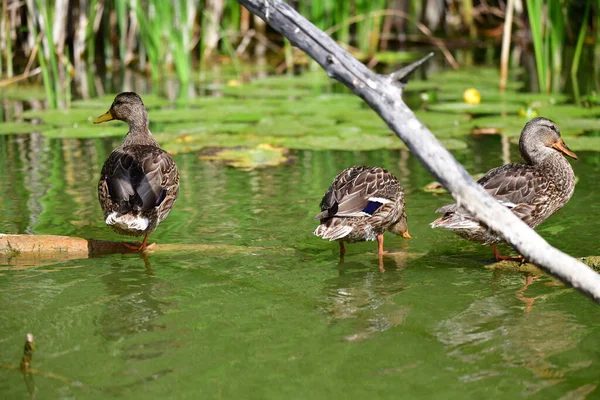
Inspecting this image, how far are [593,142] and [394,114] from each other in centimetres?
501

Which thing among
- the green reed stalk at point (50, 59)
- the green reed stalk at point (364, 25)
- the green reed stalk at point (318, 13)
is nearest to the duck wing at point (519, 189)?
the green reed stalk at point (50, 59)

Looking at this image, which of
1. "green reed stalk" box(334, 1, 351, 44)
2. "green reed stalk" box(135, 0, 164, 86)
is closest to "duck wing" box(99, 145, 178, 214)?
"green reed stalk" box(135, 0, 164, 86)

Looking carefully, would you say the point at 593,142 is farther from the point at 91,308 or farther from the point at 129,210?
the point at 91,308

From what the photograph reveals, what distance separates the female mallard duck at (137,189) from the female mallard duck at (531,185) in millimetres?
1747

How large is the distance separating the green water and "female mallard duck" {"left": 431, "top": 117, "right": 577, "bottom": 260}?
10.0 inches

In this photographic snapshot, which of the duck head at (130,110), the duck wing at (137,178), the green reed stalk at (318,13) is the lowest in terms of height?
the duck wing at (137,178)

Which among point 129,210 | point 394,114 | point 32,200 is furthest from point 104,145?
point 394,114

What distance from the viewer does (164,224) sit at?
6.72 m

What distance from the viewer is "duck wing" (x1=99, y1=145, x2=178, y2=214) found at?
19.1 ft

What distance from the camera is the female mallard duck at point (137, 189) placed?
18.9 ft

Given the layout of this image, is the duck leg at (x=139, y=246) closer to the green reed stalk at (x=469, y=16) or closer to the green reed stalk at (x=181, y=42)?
the green reed stalk at (x=181, y=42)

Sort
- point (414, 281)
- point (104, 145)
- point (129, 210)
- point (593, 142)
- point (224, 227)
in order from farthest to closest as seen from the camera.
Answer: point (104, 145) < point (593, 142) < point (224, 227) < point (129, 210) < point (414, 281)

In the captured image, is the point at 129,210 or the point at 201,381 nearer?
the point at 201,381

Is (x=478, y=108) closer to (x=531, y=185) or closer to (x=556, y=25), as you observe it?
(x=556, y=25)
